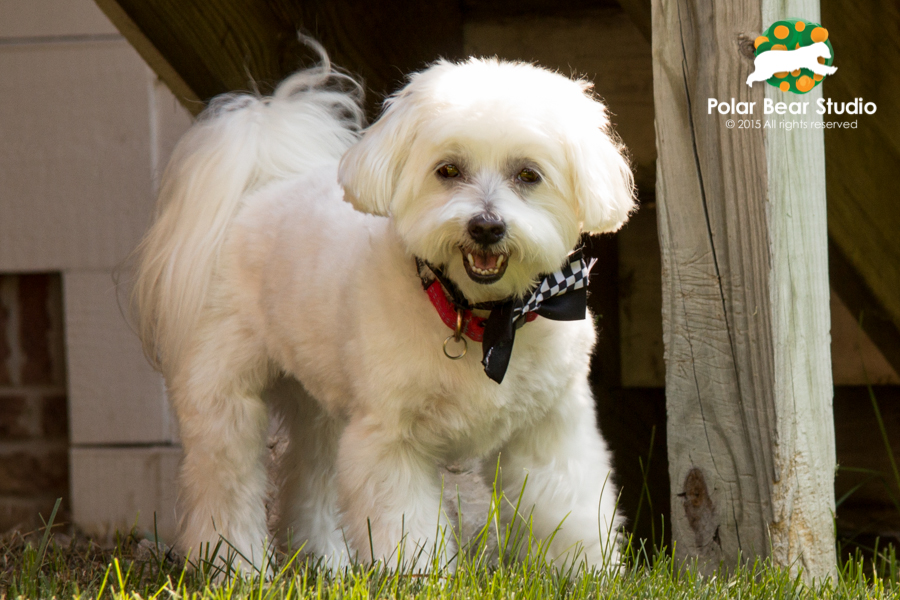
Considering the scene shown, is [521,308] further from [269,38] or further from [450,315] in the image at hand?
[269,38]

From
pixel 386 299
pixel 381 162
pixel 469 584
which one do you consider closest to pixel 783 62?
pixel 381 162

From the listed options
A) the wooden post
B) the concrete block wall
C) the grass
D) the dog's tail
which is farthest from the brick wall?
the wooden post

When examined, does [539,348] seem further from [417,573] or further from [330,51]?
[330,51]

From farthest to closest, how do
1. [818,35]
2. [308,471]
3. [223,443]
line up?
[308,471], [223,443], [818,35]

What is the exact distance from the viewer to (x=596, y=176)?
2.35m

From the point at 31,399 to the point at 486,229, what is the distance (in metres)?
3.30

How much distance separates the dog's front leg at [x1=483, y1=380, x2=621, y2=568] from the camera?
266 centimetres

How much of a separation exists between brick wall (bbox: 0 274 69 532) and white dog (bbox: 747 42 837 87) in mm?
3487

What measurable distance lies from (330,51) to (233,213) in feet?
3.20

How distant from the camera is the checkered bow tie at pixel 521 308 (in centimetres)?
236

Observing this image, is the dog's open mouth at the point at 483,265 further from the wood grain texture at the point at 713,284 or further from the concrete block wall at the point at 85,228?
the concrete block wall at the point at 85,228

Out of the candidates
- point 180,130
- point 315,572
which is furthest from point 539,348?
point 180,130

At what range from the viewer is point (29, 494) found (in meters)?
4.71

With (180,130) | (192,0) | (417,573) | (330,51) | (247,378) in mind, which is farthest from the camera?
(180,130)
